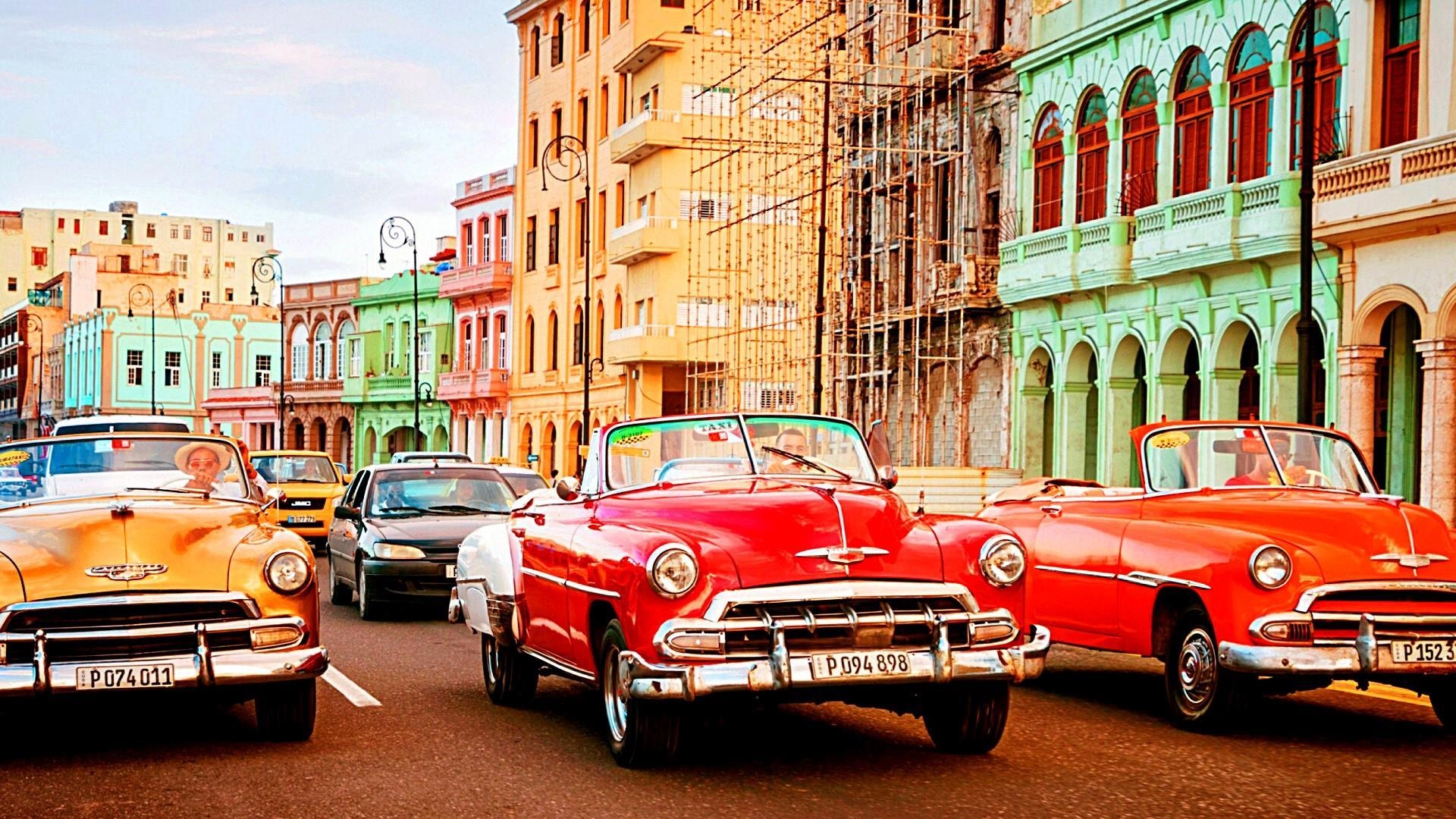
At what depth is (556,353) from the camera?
66938 mm

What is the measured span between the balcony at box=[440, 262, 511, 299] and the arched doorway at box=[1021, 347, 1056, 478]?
119ft

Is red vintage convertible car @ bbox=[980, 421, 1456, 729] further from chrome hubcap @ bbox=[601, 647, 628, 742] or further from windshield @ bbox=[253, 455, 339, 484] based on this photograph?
windshield @ bbox=[253, 455, 339, 484]

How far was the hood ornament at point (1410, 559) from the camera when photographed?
9859 millimetres

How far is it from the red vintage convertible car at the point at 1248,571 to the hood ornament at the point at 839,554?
939 mm

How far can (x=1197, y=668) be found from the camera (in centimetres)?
1032

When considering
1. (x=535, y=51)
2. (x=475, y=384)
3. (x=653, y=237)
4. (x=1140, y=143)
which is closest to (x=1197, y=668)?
(x=1140, y=143)

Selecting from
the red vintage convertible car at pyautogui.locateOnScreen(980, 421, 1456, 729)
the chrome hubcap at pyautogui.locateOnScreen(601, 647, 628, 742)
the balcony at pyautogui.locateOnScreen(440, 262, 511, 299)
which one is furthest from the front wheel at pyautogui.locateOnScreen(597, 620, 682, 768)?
the balcony at pyautogui.locateOnScreen(440, 262, 511, 299)

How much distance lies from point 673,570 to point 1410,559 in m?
3.86

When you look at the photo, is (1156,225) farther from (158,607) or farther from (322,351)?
(322,351)

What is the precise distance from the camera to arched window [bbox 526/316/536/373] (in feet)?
227

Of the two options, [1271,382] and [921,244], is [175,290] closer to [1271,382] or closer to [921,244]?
[921,244]

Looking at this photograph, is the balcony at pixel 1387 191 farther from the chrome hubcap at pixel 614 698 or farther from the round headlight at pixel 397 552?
the chrome hubcap at pixel 614 698

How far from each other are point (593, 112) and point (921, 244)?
25833 mm

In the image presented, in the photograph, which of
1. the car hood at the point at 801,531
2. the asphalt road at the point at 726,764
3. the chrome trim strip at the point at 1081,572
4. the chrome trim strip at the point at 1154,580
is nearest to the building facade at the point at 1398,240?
the chrome trim strip at the point at 1081,572
